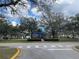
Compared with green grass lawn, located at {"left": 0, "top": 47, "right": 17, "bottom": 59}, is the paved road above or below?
below

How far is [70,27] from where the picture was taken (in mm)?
109875

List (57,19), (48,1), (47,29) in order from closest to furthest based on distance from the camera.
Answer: (48,1) < (57,19) < (47,29)

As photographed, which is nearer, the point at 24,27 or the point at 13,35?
the point at 24,27

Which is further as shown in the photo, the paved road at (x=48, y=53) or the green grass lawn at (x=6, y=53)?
the paved road at (x=48, y=53)

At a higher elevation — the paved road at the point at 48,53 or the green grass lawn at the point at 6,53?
the green grass lawn at the point at 6,53

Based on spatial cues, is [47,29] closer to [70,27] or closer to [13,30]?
[70,27]

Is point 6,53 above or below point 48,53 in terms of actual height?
above

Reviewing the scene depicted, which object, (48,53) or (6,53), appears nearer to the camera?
(6,53)

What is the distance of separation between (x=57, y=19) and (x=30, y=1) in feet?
202

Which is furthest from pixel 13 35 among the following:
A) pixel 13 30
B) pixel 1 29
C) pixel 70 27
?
pixel 70 27

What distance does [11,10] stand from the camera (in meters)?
40.0

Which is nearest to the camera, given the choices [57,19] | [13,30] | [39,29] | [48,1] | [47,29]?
[48,1]

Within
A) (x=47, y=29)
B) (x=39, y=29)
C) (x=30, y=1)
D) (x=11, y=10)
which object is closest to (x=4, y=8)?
(x=11, y=10)

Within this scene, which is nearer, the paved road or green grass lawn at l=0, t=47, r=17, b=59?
green grass lawn at l=0, t=47, r=17, b=59
